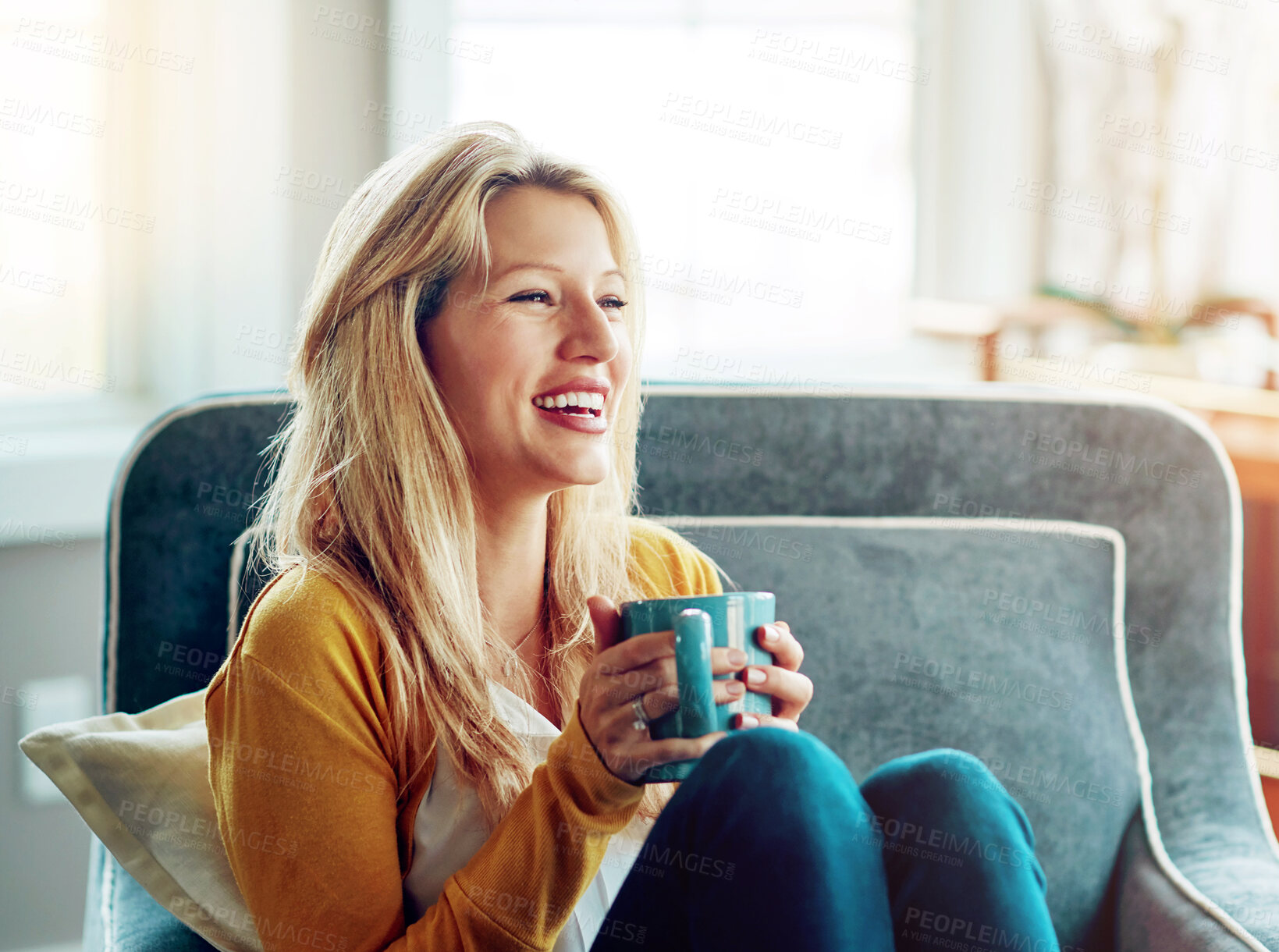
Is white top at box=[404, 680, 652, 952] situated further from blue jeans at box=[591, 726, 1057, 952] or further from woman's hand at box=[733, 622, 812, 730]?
woman's hand at box=[733, 622, 812, 730]

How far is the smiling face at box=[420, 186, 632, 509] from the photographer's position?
1000 millimetres

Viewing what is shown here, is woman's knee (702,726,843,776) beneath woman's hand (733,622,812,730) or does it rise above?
beneath

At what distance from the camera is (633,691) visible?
81 centimetres

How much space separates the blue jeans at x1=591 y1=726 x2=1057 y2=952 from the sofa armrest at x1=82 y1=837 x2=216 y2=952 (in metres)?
0.41

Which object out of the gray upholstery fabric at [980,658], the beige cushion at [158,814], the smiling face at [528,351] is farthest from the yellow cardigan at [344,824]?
the gray upholstery fabric at [980,658]

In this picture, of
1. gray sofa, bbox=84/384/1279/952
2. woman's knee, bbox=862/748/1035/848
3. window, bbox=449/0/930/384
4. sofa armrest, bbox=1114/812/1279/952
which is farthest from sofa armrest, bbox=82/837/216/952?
window, bbox=449/0/930/384

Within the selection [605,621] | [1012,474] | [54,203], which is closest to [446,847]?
[605,621]

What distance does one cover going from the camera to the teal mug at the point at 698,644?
77cm

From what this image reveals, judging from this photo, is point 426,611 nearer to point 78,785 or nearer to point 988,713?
point 78,785

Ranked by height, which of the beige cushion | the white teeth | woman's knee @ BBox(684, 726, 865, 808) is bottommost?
the beige cushion

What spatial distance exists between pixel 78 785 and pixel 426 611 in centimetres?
36

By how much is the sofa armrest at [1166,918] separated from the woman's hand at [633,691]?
56 centimetres

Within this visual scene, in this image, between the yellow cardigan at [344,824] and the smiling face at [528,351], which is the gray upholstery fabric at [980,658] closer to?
the smiling face at [528,351]

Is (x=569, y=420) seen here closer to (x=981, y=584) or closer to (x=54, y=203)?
(x=981, y=584)
